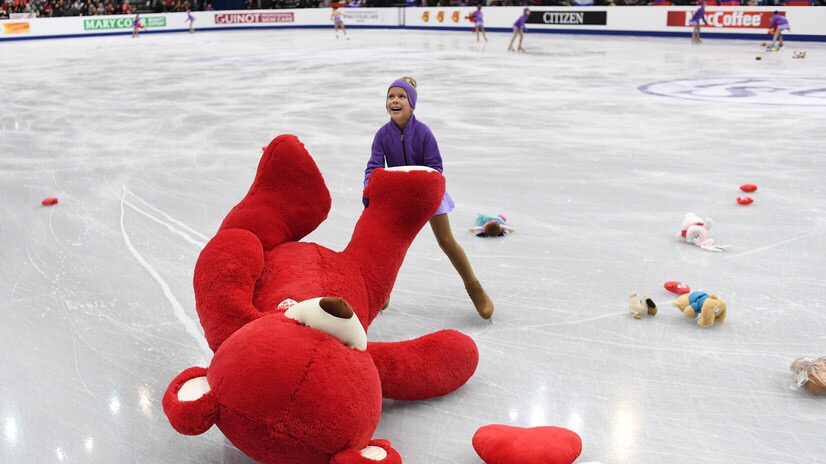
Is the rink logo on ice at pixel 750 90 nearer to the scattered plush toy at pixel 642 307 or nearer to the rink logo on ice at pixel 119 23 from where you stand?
the scattered plush toy at pixel 642 307

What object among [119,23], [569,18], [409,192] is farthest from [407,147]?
[119,23]

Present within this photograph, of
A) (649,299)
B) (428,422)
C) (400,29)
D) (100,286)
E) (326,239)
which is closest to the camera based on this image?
(428,422)

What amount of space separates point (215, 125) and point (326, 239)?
4670mm

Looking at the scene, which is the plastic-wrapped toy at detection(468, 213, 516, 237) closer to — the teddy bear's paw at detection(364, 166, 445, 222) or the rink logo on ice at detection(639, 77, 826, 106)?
the teddy bear's paw at detection(364, 166, 445, 222)

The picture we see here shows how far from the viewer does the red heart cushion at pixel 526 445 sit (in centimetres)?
206

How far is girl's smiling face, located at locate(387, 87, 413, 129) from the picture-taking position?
3008 millimetres

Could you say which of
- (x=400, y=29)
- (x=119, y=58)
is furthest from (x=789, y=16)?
(x=119, y=58)

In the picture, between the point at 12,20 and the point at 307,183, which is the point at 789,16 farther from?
the point at 12,20

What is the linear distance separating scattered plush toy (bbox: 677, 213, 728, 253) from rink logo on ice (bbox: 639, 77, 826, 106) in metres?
5.70

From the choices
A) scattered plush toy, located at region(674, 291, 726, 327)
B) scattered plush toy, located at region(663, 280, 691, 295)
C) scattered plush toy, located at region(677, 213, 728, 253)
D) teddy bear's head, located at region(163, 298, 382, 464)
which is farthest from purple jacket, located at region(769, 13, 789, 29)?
teddy bear's head, located at region(163, 298, 382, 464)

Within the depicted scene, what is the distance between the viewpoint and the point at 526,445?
2.10 meters

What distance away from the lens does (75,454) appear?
2.27 metres

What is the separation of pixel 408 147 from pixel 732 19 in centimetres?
1870

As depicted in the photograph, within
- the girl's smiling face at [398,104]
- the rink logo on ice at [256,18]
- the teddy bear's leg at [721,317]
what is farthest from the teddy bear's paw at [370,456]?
the rink logo on ice at [256,18]
